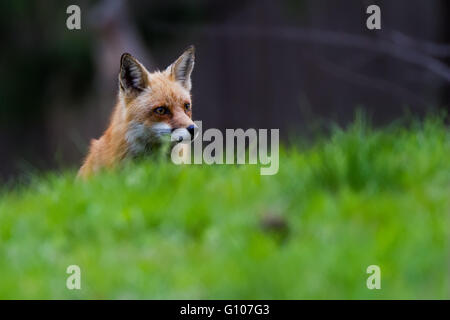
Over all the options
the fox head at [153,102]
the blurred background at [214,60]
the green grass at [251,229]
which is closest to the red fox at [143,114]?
the fox head at [153,102]

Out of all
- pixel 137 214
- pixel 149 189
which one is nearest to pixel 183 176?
pixel 149 189

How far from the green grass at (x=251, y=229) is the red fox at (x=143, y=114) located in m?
0.90

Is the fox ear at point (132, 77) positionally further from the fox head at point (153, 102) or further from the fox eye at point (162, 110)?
the fox eye at point (162, 110)

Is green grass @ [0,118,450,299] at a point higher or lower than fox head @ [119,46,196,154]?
lower

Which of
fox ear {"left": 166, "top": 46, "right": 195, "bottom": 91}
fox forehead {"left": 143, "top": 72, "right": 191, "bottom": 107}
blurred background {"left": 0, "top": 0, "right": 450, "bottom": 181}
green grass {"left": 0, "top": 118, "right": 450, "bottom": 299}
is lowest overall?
green grass {"left": 0, "top": 118, "right": 450, "bottom": 299}

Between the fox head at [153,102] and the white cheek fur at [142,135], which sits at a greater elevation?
the fox head at [153,102]

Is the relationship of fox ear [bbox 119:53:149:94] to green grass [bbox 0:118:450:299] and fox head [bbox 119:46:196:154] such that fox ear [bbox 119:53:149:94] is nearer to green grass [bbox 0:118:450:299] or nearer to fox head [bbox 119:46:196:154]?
fox head [bbox 119:46:196:154]

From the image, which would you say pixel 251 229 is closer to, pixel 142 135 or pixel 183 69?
pixel 142 135

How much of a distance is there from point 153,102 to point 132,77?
31cm

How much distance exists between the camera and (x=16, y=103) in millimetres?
16266

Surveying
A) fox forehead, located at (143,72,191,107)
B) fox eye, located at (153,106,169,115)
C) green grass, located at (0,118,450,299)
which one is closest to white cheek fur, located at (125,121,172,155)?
fox eye, located at (153,106,169,115)

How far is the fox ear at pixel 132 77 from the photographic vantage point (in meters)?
6.44

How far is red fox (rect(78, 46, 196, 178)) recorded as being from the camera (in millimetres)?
6219

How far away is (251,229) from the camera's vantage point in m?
4.22
